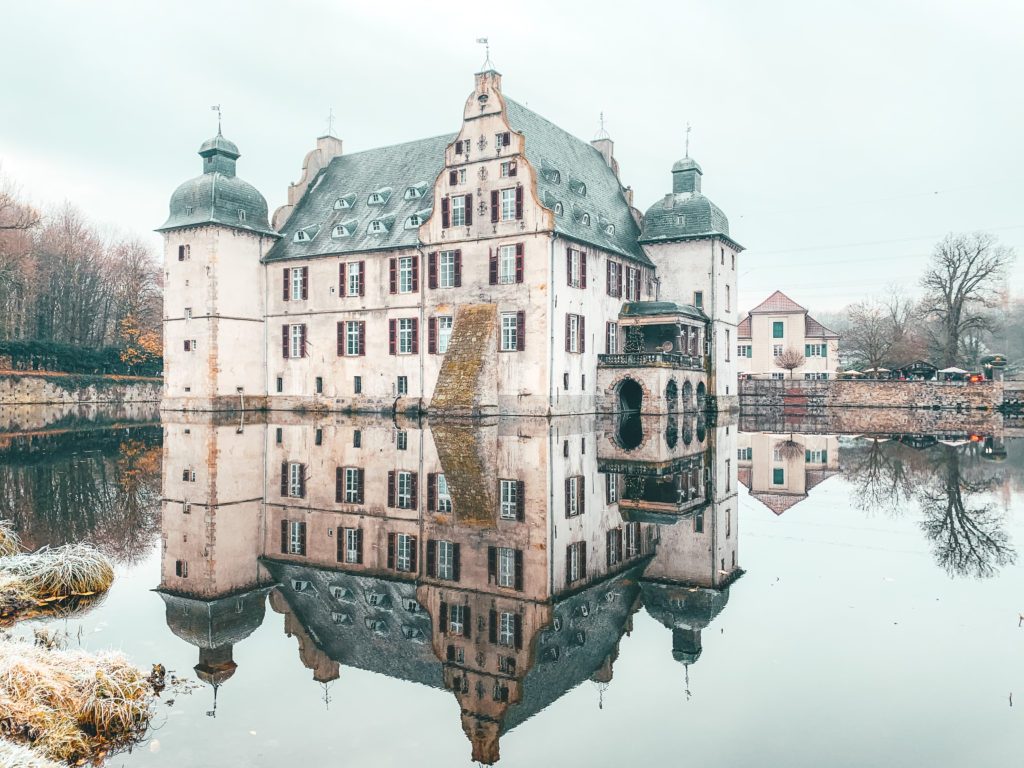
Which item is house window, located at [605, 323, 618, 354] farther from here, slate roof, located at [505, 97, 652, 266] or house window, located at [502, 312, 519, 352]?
house window, located at [502, 312, 519, 352]

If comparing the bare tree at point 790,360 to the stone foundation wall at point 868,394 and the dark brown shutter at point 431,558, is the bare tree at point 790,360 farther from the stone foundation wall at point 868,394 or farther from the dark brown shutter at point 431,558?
the dark brown shutter at point 431,558

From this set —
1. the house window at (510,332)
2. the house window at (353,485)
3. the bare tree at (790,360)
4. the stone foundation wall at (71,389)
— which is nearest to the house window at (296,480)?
the house window at (353,485)

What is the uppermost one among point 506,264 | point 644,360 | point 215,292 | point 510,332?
point 506,264

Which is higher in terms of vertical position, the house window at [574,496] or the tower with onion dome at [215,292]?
the tower with onion dome at [215,292]

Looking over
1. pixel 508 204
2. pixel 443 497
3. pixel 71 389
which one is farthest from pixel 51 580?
pixel 71 389

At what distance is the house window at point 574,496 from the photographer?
13188mm

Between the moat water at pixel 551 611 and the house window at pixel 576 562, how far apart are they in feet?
0.13

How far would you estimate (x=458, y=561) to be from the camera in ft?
32.7

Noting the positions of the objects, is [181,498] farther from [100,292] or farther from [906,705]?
[100,292]

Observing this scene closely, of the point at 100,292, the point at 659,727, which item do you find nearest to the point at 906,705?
the point at 659,727

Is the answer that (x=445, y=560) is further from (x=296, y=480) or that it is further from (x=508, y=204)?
(x=508, y=204)

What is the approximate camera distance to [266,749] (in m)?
5.32

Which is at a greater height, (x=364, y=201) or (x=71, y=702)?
(x=364, y=201)

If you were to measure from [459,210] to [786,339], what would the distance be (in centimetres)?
4311
